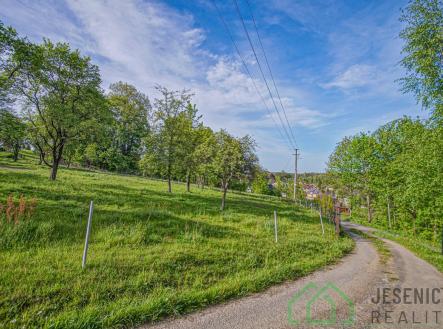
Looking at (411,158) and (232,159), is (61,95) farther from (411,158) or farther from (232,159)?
(411,158)

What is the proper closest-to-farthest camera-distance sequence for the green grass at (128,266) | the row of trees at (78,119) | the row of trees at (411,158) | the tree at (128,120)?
1. the green grass at (128,266)
2. the row of trees at (411,158)
3. the row of trees at (78,119)
4. the tree at (128,120)

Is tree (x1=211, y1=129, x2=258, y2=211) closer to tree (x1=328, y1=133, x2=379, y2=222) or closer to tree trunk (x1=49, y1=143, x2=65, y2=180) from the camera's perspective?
tree trunk (x1=49, y1=143, x2=65, y2=180)

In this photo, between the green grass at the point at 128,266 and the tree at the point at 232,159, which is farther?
the tree at the point at 232,159

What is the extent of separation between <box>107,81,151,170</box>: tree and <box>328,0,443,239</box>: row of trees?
3835 centimetres

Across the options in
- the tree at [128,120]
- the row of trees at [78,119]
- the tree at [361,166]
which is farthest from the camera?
the tree at [128,120]

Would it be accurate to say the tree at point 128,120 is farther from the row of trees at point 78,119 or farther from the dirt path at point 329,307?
the dirt path at point 329,307

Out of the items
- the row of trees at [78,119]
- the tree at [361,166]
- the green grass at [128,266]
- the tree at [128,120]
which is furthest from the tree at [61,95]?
the tree at [361,166]

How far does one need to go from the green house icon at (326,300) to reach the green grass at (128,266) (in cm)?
77

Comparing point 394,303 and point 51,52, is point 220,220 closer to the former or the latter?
point 394,303

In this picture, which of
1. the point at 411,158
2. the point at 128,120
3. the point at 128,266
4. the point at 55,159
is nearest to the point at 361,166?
the point at 411,158

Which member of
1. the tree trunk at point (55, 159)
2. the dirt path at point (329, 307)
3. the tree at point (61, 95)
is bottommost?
the dirt path at point (329, 307)

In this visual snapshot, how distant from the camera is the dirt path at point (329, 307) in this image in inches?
142

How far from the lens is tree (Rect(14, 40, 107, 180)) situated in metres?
16.8

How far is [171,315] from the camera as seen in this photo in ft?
12.2
